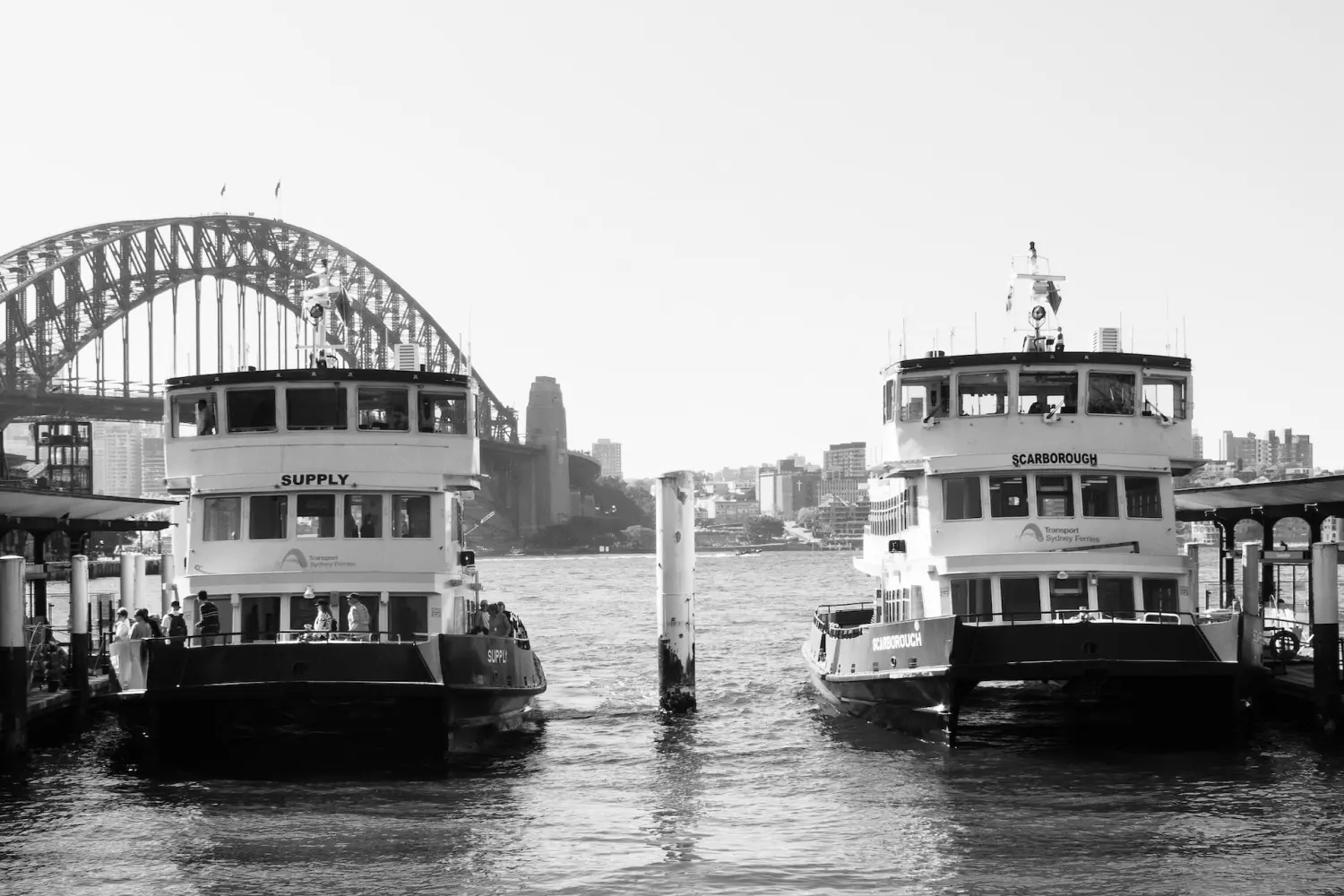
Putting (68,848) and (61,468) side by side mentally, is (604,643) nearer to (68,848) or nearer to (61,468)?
(68,848)

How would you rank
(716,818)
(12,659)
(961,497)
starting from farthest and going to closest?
(961,497) → (12,659) → (716,818)

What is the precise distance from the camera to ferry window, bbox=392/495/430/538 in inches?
1064

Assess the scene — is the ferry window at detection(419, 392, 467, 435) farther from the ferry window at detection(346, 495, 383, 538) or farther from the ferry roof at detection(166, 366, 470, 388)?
the ferry window at detection(346, 495, 383, 538)

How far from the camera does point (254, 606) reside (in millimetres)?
26609

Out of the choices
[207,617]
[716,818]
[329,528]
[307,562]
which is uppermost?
[329,528]

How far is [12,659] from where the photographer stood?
2597 centimetres

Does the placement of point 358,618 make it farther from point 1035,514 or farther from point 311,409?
point 1035,514

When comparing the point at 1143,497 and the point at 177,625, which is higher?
the point at 1143,497

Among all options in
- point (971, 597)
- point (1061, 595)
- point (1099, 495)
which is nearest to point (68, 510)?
point (971, 597)

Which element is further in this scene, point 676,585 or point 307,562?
point 676,585

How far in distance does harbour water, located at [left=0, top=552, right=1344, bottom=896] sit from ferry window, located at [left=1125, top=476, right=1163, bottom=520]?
397 centimetres

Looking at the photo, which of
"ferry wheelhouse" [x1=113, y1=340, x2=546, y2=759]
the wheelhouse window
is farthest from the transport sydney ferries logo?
the wheelhouse window

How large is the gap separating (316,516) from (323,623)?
7.27 feet

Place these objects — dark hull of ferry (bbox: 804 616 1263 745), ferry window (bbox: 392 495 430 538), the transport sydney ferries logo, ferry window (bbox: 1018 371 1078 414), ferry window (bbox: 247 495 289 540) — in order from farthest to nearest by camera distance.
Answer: ferry window (bbox: 1018 371 1078 414) < ferry window (bbox: 392 495 430 538) < ferry window (bbox: 247 495 289 540) < the transport sydney ferries logo < dark hull of ferry (bbox: 804 616 1263 745)
